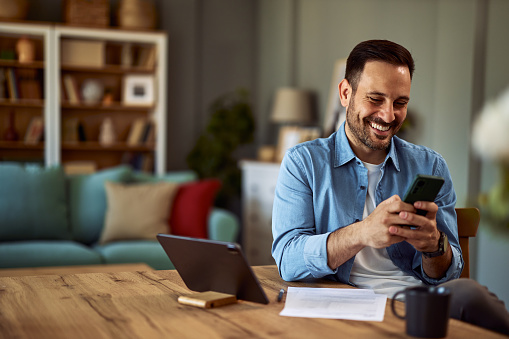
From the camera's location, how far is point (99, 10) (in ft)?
17.2

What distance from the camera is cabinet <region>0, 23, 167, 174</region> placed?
5.19m

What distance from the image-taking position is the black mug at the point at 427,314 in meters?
1.00

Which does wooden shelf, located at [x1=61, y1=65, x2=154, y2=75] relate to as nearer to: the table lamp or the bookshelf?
the bookshelf

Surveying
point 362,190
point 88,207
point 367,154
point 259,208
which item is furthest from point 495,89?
point 88,207

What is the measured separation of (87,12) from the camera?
5219 millimetres

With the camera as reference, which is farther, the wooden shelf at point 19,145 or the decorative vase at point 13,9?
the wooden shelf at point 19,145

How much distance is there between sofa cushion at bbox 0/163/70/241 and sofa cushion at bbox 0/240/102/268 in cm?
13

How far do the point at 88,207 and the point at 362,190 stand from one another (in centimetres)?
267

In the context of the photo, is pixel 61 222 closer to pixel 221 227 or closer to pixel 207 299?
pixel 221 227

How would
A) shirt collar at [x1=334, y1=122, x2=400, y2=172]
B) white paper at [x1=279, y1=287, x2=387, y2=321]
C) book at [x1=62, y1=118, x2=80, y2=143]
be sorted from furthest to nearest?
book at [x1=62, y1=118, x2=80, y2=143]
shirt collar at [x1=334, y1=122, x2=400, y2=172]
white paper at [x1=279, y1=287, x2=387, y2=321]

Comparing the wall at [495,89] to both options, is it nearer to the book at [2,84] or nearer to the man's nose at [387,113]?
the man's nose at [387,113]

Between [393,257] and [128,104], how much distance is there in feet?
13.9

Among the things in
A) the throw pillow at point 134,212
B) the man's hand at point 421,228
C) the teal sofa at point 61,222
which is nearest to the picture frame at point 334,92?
the teal sofa at point 61,222

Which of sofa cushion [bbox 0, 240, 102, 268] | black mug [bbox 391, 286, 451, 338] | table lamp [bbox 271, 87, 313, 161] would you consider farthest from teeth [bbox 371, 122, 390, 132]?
table lamp [bbox 271, 87, 313, 161]
